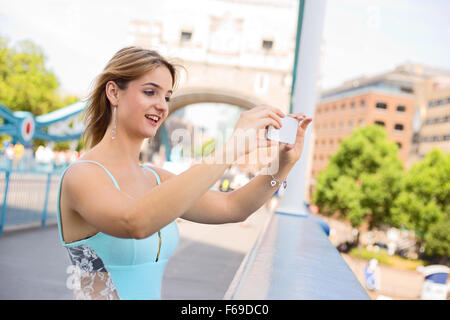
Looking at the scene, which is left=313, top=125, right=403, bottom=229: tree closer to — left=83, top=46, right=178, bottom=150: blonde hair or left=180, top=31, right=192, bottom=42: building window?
left=180, top=31, right=192, bottom=42: building window

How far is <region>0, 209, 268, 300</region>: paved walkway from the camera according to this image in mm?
4629

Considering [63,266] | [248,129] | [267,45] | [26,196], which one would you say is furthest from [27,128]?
[248,129]

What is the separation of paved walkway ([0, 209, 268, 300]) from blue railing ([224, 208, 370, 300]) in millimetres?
2522

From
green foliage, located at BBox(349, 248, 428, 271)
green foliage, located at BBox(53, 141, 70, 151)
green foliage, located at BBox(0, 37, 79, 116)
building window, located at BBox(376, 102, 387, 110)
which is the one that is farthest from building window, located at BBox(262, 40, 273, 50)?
building window, located at BBox(376, 102, 387, 110)

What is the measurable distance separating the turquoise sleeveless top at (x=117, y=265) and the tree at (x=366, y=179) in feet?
111

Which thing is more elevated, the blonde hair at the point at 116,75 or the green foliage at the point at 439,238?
the blonde hair at the point at 116,75

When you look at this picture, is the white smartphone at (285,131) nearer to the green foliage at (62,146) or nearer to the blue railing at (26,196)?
the blue railing at (26,196)

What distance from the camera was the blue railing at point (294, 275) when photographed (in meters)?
1.60

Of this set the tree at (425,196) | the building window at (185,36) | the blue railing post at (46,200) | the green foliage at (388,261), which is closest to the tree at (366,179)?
the tree at (425,196)

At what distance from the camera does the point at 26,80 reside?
33344mm

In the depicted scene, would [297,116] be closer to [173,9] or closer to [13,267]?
[13,267]

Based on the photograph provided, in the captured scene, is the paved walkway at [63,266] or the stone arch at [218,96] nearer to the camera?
the paved walkway at [63,266]

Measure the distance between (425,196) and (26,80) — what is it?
29.9m

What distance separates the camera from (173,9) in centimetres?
2752
